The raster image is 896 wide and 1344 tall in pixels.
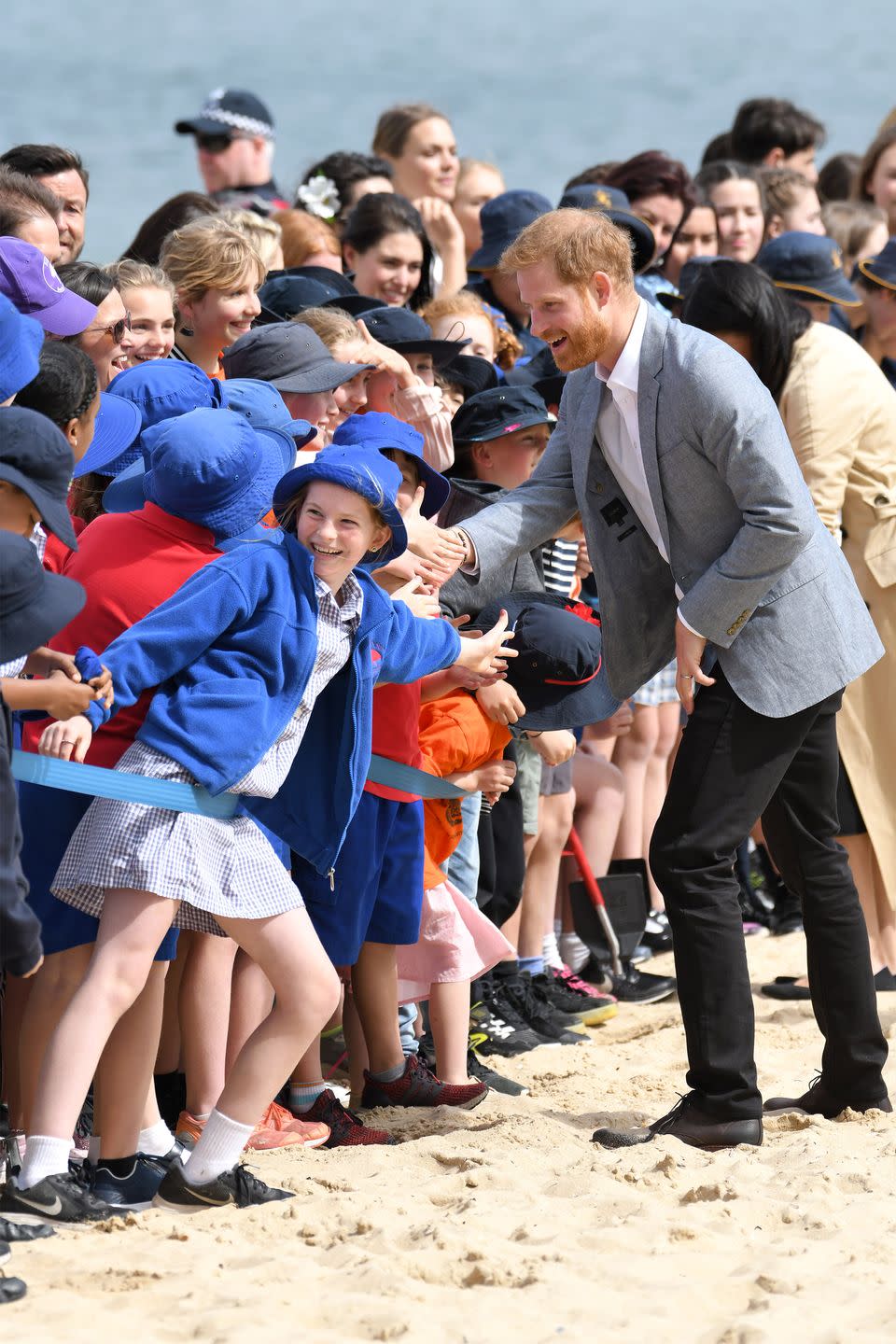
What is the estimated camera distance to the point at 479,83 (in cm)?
3234

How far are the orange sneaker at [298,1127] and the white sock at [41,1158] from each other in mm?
1028

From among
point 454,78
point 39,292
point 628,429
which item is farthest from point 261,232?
point 454,78

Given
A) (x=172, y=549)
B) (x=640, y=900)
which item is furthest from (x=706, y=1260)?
(x=640, y=900)

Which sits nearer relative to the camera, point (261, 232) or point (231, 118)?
point (261, 232)

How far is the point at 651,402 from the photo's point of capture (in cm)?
421

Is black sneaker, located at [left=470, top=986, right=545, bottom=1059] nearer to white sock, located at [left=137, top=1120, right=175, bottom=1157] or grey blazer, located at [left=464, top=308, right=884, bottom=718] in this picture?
grey blazer, located at [left=464, top=308, right=884, bottom=718]

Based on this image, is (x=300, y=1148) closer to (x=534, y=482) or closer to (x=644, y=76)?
(x=534, y=482)

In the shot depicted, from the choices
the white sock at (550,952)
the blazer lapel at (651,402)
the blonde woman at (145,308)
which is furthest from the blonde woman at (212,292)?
the white sock at (550,952)

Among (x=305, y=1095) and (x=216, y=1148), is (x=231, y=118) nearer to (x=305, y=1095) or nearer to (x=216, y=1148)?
(x=305, y=1095)

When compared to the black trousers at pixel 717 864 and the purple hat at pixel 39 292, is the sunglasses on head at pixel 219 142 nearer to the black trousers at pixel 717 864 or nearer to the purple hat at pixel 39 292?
the purple hat at pixel 39 292

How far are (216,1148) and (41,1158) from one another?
37 centimetres

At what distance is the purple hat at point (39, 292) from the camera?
163 inches

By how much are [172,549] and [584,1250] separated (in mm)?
1677

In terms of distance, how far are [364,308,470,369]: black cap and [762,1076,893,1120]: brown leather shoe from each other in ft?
8.47
